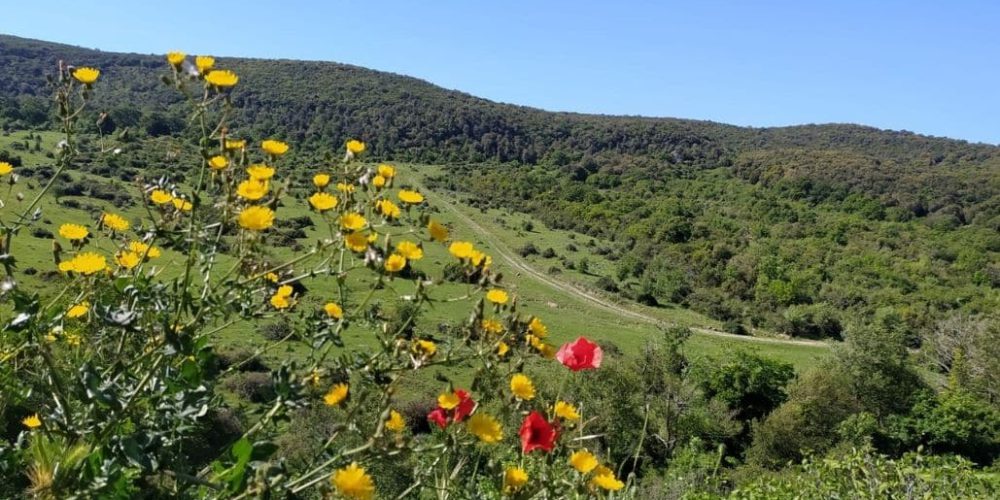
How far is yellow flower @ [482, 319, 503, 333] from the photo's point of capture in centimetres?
191

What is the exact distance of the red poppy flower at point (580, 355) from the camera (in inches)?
81.5

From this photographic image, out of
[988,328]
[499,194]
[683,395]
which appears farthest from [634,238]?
[683,395]

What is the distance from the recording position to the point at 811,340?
165 ft

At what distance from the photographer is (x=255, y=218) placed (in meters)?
1.72

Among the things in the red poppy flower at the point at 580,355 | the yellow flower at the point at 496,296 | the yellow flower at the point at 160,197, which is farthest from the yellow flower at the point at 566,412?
the yellow flower at the point at 160,197

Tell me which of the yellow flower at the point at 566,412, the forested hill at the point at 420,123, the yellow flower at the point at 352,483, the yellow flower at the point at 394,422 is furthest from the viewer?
the forested hill at the point at 420,123

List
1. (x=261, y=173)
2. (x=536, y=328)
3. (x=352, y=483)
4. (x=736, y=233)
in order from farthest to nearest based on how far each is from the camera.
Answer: (x=736, y=233) < (x=536, y=328) < (x=261, y=173) < (x=352, y=483)

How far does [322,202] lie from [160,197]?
19.4 inches

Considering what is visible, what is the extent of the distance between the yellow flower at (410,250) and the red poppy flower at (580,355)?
0.51 metres

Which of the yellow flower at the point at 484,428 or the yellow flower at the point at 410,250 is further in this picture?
the yellow flower at the point at 410,250

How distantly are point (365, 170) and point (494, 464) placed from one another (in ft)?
3.16

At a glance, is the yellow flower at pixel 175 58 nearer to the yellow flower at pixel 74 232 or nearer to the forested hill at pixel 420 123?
the yellow flower at pixel 74 232

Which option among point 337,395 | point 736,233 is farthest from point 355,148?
point 736,233

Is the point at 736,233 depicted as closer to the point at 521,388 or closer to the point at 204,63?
the point at 521,388
